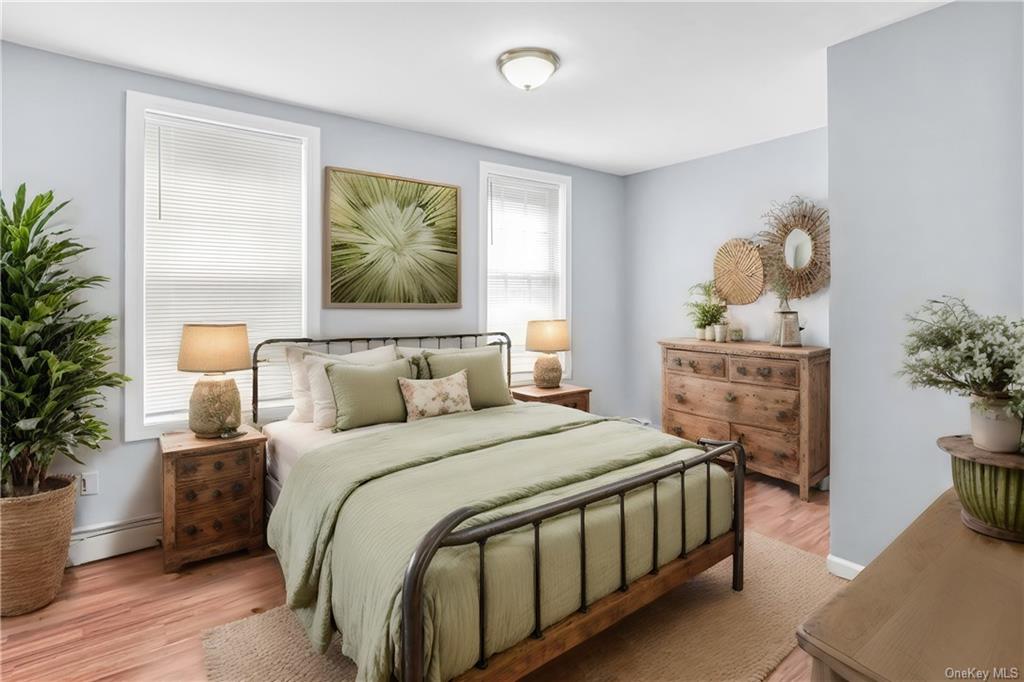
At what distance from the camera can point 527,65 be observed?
2.74 m

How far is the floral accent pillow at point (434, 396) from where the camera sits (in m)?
3.15

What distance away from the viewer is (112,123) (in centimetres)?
293

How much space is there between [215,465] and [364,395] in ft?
2.78

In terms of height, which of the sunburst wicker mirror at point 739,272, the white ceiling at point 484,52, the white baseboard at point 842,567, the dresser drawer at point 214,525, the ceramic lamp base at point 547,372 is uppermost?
the white ceiling at point 484,52

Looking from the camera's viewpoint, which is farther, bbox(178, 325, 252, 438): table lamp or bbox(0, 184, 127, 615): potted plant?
bbox(178, 325, 252, 438): table lamp

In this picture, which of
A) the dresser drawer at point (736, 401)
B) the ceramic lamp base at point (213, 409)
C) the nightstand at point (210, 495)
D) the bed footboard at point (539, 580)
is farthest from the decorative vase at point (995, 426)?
the ceramic lamp base at point (213, 409)

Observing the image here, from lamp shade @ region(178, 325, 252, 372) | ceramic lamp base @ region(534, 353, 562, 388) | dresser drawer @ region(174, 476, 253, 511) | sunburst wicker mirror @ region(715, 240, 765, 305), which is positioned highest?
sunburst wicker mirror @ region(715, 240, 765, 305)

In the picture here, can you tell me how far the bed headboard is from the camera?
→ 3.40 meters

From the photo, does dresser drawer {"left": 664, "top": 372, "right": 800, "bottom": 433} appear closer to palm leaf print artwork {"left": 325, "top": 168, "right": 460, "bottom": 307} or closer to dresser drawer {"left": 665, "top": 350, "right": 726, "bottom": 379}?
dresser drawer {"left": 665, "top": 350, "right": 726, "bottom": 379}

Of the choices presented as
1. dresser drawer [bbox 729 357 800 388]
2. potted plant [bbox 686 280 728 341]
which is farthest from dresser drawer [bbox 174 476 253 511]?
potted plant [bbox 686 280 728 341]

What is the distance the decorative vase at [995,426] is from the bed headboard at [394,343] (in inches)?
129

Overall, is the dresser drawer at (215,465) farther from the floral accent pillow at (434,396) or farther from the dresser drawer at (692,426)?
the dresser drawer at (692,426)

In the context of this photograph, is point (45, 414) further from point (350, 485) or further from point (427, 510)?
point (427, 510)

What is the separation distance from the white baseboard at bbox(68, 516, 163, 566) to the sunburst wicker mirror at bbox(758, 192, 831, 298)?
4.56 metres
